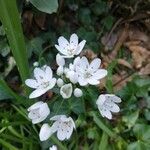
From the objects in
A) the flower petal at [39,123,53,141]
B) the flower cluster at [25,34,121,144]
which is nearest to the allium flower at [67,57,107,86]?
the flower cluster at [25,34,121,144]

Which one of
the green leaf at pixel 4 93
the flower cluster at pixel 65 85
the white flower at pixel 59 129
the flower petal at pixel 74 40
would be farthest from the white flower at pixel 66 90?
the green leaf at pixel 4 93

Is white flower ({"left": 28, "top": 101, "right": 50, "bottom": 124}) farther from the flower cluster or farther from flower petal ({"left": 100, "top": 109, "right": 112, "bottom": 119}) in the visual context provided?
flower petal ({"left": 100, "top": 109, "right": 112, "bottom": 119})

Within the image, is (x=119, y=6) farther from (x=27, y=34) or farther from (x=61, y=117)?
(x=61, y=117)

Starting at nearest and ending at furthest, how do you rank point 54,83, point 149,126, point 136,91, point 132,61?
point 54,83 < point 149,126 < point 136,91 < point 132,61

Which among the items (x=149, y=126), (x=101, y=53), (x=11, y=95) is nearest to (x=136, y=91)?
(x=149, y=126)

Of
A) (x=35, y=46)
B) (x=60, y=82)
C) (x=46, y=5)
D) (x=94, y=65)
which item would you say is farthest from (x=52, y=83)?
(x=35, y=46)

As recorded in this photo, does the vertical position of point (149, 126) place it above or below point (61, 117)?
below
